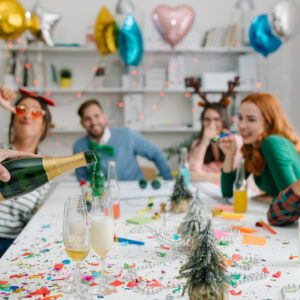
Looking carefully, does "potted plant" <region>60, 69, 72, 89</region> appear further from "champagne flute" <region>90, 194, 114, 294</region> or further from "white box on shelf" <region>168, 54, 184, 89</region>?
"champagne flute" <region>90, 194, 114, 294</region>

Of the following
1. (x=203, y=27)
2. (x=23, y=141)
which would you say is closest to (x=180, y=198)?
(x=23, y=141)

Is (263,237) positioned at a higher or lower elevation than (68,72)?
lower

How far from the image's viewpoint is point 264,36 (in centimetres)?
331

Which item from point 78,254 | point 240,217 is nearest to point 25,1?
point 240,217

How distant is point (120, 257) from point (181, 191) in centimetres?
59

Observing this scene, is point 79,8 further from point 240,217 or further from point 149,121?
point 240,217

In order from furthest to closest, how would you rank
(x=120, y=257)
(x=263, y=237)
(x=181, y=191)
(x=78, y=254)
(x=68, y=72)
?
(x=68, y=72) < (x=181, y=191) < (x=263, y=237) < (x=120, y=257) < (x=78, y=254)

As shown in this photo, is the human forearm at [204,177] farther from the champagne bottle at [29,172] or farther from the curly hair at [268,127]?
the champagne bottle at [29,172]

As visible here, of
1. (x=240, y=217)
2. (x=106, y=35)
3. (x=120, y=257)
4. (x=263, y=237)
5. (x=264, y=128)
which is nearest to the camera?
(x=120, y=257)

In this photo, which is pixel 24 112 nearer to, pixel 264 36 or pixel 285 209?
pixel 285 209

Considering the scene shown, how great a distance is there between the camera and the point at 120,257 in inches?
43.3

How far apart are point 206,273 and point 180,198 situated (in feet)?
2.88

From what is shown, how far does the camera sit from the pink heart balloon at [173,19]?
11.3ft

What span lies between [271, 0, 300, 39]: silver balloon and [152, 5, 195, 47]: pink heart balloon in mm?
817
